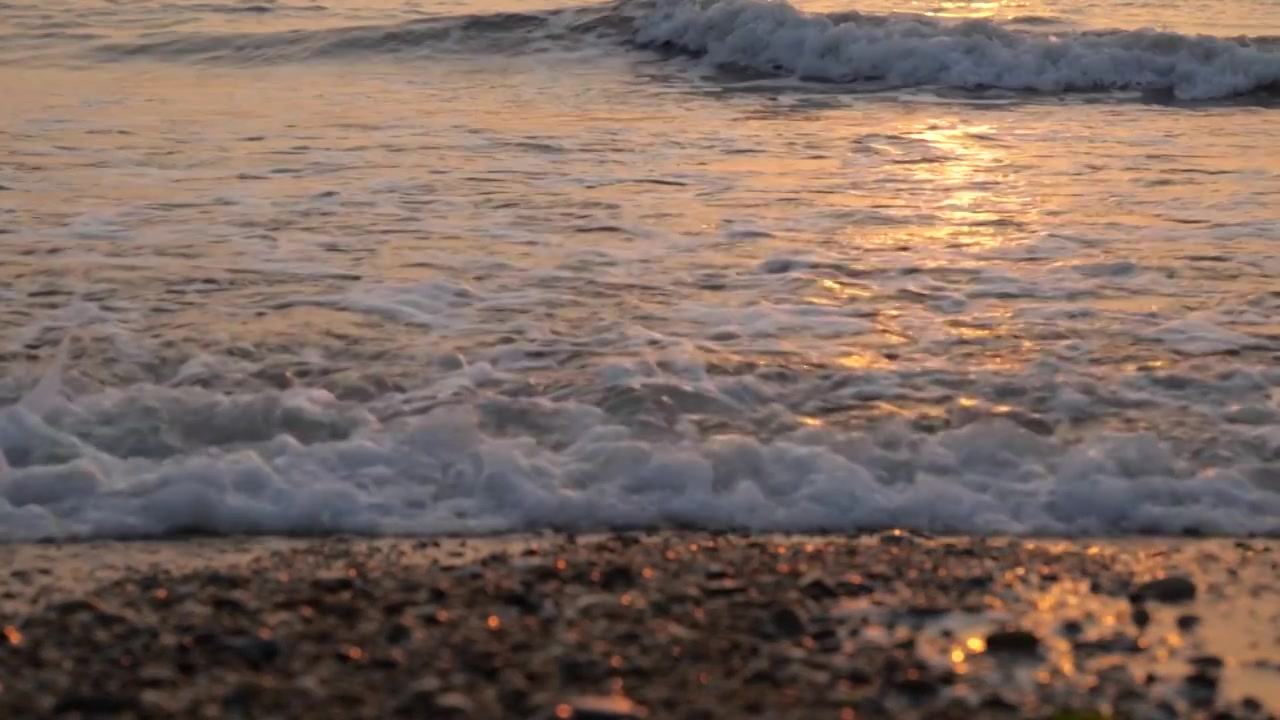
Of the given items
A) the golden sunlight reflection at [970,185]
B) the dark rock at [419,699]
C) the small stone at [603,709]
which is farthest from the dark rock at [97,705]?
the golden sunlight reflection at [970,185]

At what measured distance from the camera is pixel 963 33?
15492 millimetres

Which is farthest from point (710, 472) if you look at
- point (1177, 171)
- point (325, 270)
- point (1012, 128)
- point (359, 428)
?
point (1012, 128)

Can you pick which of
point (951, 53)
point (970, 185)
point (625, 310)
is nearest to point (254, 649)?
point (625, 310)

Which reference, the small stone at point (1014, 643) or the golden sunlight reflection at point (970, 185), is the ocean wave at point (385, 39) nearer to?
the golden sunlight reflection at point (970, 185)

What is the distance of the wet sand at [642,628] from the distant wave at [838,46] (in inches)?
423

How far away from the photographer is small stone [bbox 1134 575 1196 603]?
3822mm

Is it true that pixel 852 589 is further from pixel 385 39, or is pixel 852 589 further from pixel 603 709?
pixel 385 39

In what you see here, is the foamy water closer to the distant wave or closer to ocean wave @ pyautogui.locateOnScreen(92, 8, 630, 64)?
the distant wave

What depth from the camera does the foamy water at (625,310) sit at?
4.62 metres

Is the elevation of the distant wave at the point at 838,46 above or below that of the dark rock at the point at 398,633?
above

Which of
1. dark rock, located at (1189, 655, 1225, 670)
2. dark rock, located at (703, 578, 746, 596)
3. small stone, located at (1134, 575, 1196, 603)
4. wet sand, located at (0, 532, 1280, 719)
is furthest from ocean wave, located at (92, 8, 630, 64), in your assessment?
dark rock, located at (1189, 655, 1225, 670)

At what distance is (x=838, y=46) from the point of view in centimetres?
1544

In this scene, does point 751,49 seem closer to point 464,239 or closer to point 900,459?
point 464,239

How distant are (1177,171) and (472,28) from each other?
873 cm
